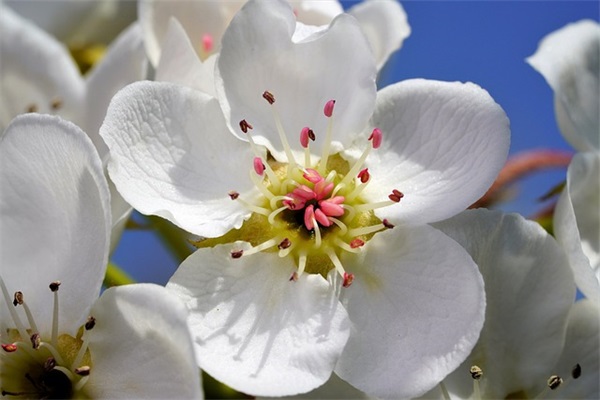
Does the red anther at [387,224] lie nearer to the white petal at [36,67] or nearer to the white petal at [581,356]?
the white petal at [581,356]

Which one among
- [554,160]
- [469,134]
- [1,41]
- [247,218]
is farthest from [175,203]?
[554,160]

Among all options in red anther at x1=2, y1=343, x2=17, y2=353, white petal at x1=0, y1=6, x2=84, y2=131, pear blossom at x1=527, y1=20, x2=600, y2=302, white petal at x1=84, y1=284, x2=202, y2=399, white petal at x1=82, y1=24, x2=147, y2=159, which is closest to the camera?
white petal at x1=84, y1=284, x2=202, y2=399

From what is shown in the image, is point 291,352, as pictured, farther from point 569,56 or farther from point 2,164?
point 569,56

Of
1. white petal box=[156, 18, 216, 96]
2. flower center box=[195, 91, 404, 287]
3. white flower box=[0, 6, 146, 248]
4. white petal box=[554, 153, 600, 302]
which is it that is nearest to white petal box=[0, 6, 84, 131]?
white flower box=[0, 6, 146, 248]

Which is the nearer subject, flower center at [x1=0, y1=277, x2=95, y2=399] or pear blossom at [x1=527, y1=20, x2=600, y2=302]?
flower center at [x1=0, y1=277, x2=95, y2=399]

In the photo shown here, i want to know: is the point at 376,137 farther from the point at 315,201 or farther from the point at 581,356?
the point at 581,356

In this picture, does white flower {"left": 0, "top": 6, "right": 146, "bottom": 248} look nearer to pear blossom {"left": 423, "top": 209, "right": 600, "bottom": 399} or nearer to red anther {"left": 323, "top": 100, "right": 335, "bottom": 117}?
red anther {"left": 323, "top": 100, "right": 335, "bottom": 117}

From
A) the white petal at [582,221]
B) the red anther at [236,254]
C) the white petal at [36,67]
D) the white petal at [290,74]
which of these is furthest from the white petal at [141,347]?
the white petal at [36,67]
